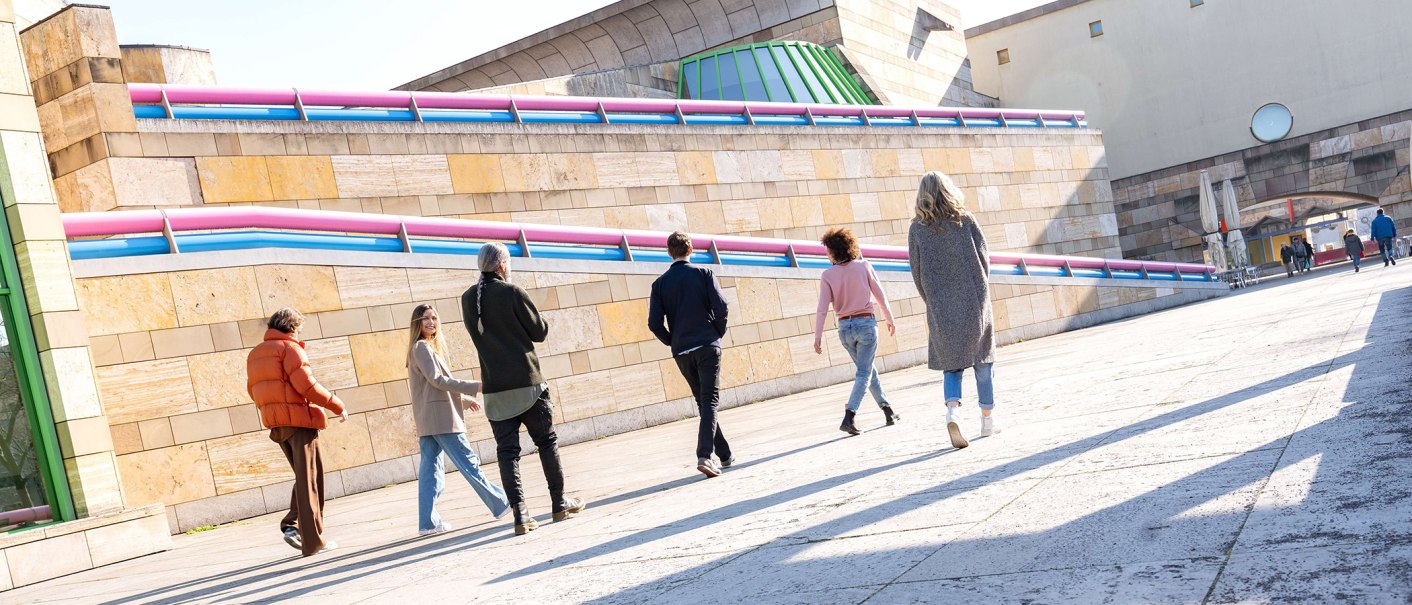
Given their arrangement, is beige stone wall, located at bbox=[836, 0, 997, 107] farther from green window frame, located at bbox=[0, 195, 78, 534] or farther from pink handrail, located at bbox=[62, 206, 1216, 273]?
green window frame, located at bbox=[0, 195, 78, 534]

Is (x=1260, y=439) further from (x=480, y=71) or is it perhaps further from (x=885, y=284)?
(x=480, y=71)

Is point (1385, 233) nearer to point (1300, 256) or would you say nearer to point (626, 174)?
point (1300, 256)

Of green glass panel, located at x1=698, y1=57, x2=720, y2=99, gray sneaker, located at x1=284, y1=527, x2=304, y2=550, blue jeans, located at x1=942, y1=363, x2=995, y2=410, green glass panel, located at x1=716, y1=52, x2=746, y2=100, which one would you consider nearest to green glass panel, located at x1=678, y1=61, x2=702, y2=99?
green glass panel, located at x1=698, y1=57, x2=720, y2=99

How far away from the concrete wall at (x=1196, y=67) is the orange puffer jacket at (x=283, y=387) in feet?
125

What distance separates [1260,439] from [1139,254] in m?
38.3

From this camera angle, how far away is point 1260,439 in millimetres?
4926

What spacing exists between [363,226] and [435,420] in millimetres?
4893

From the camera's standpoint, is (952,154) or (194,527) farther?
(952,154)

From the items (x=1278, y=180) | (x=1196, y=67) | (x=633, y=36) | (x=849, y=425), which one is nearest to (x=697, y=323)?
(x=849, y=425)

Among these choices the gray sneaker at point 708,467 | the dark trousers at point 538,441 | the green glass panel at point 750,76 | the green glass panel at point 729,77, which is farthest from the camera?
the green glass panel at point 729,77

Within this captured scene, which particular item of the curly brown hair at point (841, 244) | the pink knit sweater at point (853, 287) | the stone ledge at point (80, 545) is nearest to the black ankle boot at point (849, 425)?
the pink knit sweater at point (853, 287)

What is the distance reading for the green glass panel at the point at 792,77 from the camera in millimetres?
26141

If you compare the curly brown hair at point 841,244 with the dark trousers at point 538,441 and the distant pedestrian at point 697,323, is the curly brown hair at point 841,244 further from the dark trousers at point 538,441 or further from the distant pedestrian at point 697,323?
the dark trousers at point 538,441

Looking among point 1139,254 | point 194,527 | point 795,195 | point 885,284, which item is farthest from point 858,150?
point 1139,254
